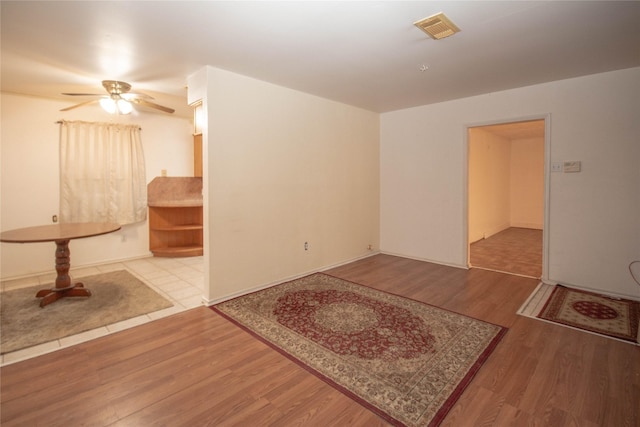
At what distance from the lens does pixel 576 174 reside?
3605mm

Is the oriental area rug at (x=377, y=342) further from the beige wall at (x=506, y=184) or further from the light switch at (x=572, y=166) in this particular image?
the beige wall at (x=506, y=184)

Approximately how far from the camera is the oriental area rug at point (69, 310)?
2.62 m

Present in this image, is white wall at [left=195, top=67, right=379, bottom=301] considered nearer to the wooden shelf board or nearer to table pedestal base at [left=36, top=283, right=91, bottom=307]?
table pedestal base at [left=36, top=283, right=91, bottom=307]

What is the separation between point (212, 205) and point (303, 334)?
5.27ft

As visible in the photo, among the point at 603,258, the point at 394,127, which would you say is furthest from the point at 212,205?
the point at 603,258

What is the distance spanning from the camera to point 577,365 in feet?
7.07

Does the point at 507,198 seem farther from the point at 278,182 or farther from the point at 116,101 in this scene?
the point at 116,101

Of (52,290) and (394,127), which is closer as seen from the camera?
(52,290)

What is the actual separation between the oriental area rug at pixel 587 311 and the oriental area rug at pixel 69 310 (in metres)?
3.87

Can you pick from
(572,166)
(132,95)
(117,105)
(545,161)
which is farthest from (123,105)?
(572,166)

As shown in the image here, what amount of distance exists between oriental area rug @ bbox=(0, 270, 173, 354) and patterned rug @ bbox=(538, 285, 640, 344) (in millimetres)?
3967

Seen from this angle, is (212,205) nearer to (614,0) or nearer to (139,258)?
(139,258)

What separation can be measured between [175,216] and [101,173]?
4.47 feet

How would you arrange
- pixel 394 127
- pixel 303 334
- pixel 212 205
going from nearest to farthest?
pixel 303 334 < pixel 212 205 < pixel 394 127
